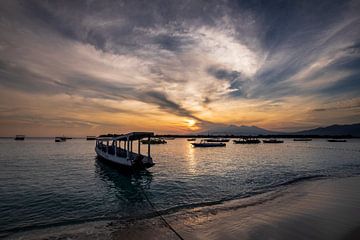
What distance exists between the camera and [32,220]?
11.8 metres

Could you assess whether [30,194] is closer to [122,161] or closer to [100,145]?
[122,161]

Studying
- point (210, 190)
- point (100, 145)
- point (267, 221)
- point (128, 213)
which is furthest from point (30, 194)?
point (100, 145)

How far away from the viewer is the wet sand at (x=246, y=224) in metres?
9.21

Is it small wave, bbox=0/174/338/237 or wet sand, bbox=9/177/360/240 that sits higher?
wet sand, bbox=9/177/360/240

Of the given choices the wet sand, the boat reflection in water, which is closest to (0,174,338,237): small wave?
the wet sand

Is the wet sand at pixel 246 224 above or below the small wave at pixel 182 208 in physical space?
above

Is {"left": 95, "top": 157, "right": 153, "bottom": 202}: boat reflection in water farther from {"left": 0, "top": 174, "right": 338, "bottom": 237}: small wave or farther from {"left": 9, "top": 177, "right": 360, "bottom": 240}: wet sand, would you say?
{"left": 9, "top": 177, "right": 360, "bottom": 240}: wet sand

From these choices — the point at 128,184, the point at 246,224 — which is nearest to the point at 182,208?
the point at 246,224

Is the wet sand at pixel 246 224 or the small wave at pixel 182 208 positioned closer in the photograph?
the wet sand at pixel 246 224

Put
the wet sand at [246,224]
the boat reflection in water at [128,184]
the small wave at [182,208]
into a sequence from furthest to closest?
the boat reflection in water at [128,184]
the small wave at [182,208]
the wet sand at [246,224]

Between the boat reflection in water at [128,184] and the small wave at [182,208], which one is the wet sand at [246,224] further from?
the boat reflection in water at [128,184]

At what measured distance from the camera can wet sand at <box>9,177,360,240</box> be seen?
921cm

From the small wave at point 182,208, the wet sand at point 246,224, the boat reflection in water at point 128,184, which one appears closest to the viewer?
the wet sand at point 246,224

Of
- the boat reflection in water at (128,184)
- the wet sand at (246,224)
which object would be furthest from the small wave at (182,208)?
the boat reflection in water at (128,184)
